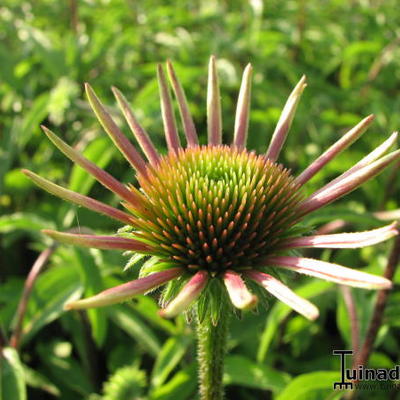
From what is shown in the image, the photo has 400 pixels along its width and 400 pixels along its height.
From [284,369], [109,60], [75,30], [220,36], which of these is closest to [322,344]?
[284,369]

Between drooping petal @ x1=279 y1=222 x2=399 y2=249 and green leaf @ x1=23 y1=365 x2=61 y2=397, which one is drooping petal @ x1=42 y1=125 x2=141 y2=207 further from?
green leaf @ x1=23 y1=365 x2=61 y2=397

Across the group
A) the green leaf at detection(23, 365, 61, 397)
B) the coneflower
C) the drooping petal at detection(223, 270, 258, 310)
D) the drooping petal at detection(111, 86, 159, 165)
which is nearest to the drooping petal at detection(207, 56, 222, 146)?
the coneflower

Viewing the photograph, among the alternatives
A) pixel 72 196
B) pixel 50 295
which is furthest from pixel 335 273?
pixel 50 295

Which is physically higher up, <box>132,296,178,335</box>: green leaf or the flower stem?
<box>132,296,178,335</box>: green leaf

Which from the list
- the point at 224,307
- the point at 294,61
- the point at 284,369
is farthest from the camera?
the point at 294,61

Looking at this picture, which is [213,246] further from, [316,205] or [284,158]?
[284,158]

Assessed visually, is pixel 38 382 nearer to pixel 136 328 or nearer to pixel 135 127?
pixel 136 328
